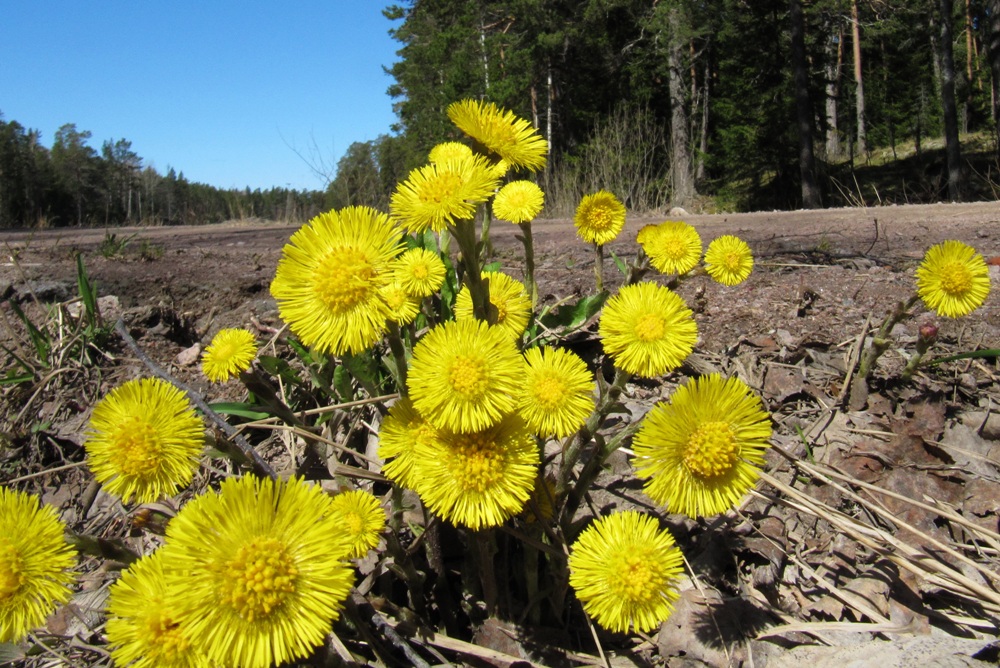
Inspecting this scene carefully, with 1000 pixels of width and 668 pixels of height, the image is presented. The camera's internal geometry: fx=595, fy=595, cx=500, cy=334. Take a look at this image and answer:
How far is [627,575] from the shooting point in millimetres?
906

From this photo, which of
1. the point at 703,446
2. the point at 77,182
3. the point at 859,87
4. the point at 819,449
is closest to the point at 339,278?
the point at 703,446

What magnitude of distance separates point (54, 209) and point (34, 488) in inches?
2056

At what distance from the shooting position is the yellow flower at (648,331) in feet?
3.29

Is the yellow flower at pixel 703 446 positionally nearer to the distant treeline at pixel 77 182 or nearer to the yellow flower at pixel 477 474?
the yellow flower at pixel 477 474

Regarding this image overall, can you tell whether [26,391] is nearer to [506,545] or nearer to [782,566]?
[506,545]

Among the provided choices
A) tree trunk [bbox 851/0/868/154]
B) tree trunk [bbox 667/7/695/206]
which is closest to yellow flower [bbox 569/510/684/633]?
tree trunk [bbox 667/7/695/206]

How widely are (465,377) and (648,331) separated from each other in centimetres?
35

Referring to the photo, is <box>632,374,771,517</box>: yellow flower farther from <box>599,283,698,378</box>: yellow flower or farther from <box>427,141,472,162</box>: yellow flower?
<box>427,141,472,162</box>: yellow flower

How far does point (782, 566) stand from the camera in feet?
4.70

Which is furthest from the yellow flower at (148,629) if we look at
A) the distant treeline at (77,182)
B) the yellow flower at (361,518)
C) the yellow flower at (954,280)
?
the distant treeline at (77,182)

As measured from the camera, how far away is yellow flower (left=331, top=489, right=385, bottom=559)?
1.01m

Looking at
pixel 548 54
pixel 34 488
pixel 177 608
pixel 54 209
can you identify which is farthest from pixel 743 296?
pixel 54 209

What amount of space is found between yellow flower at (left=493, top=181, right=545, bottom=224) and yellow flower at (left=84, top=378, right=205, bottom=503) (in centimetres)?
84

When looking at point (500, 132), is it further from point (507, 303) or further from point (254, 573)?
point (254, 573)
